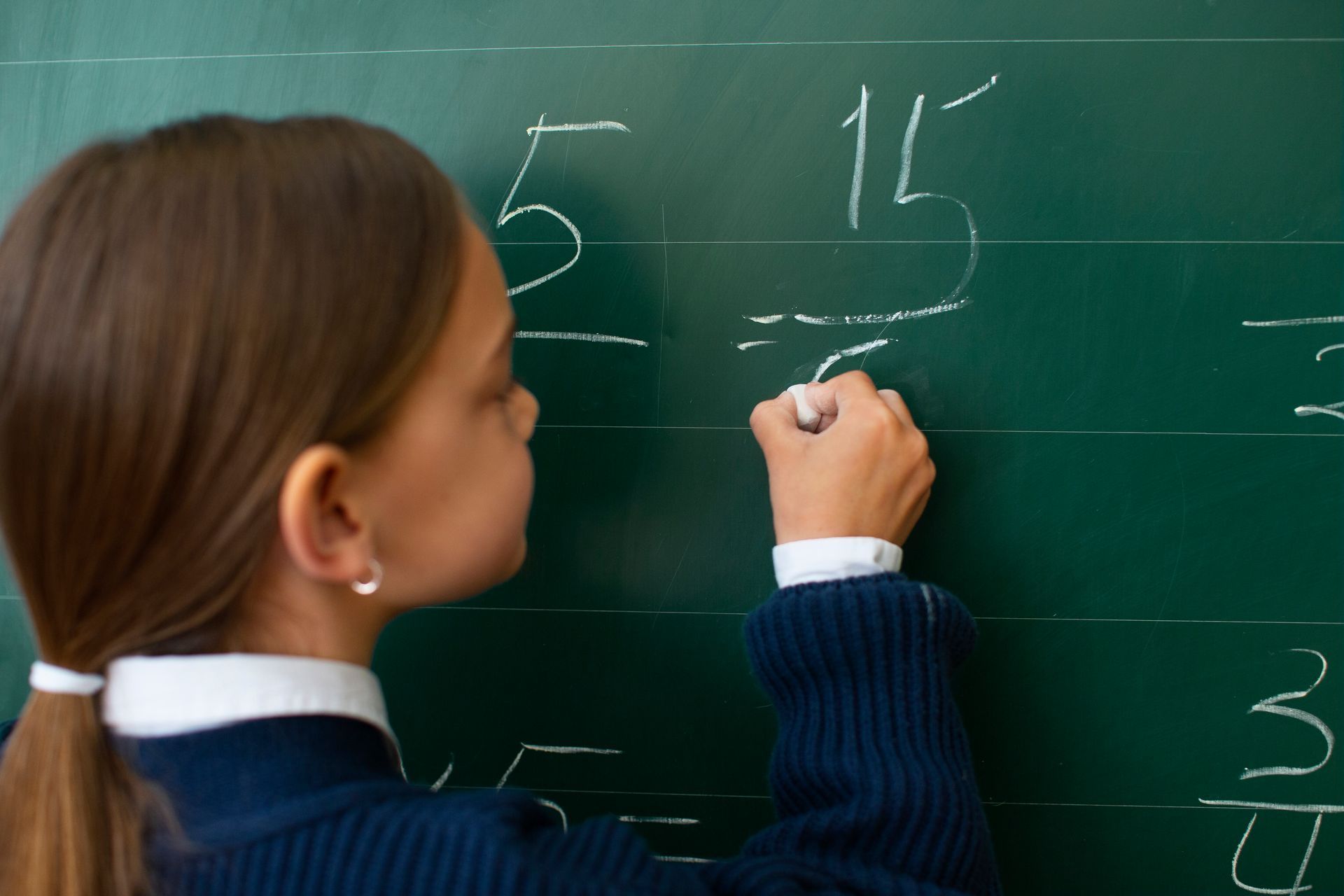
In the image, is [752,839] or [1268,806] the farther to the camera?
[1268,806]

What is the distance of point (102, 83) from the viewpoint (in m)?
0.79

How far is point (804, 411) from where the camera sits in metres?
0.75

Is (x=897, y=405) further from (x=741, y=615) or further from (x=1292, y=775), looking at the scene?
(x=1292, y=775)

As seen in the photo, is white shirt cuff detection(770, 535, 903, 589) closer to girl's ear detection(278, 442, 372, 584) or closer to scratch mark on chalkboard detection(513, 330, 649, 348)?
scratch mark on chalkboard detection(513, 330, 649, 348)

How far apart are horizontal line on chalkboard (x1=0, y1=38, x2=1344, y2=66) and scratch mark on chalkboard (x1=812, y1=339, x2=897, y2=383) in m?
0.26

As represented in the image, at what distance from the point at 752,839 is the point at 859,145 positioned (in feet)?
1.91

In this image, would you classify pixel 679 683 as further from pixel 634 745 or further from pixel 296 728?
pixel 296 728

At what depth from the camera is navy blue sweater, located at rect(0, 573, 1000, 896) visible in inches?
19.1

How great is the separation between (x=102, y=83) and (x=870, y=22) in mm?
695

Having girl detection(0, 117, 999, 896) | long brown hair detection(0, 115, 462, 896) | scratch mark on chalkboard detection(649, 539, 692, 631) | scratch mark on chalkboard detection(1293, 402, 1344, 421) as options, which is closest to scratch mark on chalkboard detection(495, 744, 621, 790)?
scratch mark on chalkboard detection(649, 539, 692, 631)

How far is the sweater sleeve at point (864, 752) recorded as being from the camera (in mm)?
595

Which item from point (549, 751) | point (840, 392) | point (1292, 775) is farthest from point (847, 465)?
point (1292, 775)

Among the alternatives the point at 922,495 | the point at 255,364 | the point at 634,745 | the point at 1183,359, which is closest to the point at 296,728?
the point at 255,364

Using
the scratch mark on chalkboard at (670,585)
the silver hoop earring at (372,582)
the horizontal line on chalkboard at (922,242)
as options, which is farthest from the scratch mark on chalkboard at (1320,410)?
the silver hoop earring at (372,582)
